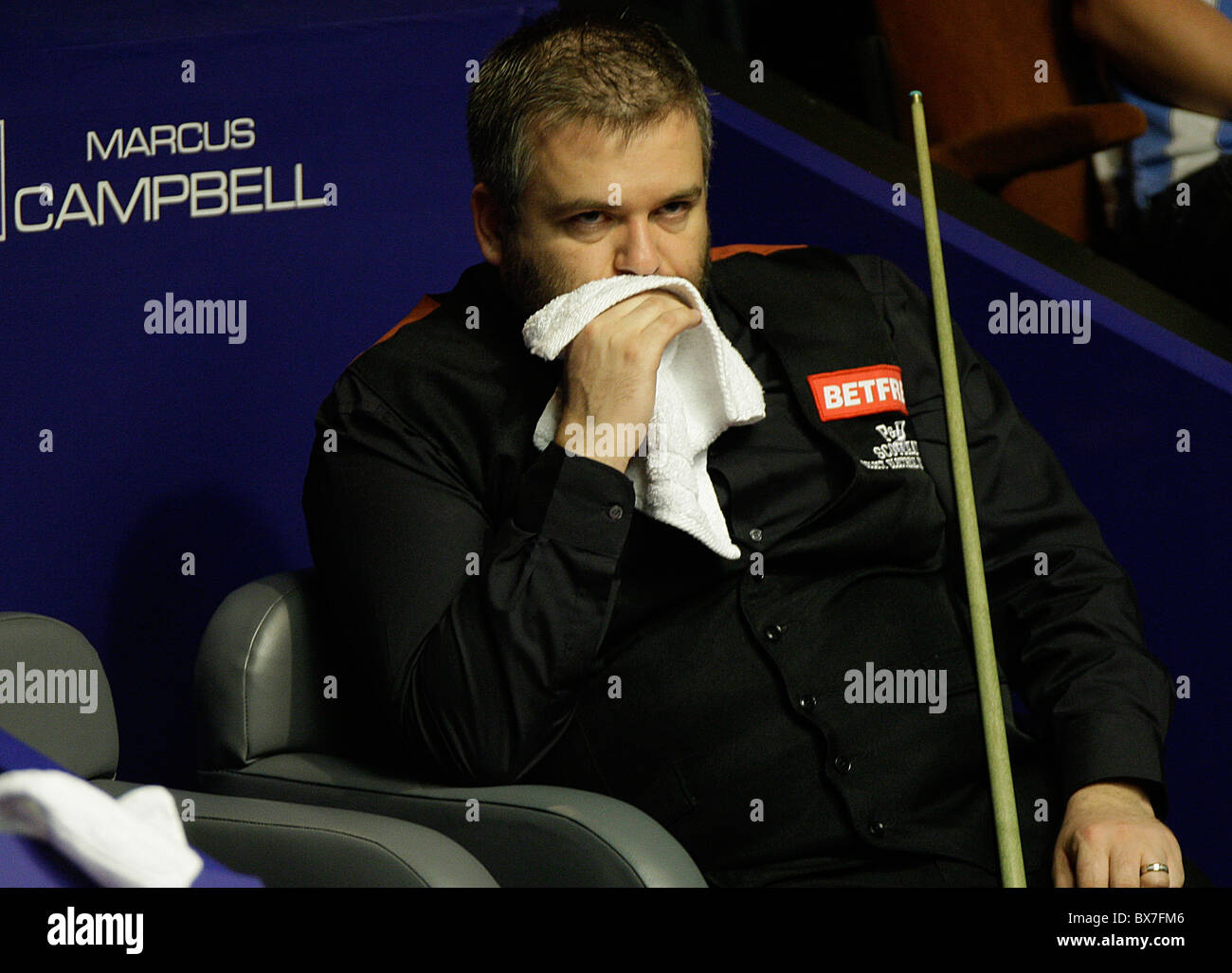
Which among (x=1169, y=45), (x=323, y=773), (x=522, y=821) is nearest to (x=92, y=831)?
(x=522, y=821)

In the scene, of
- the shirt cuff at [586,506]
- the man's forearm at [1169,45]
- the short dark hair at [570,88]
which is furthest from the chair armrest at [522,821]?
the man's forearm at [1169,45]

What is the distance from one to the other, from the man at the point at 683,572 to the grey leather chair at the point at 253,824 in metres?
0.16

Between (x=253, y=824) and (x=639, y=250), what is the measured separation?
674 mm

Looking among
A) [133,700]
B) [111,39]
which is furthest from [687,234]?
[133,700]

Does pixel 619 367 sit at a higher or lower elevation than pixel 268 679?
higher

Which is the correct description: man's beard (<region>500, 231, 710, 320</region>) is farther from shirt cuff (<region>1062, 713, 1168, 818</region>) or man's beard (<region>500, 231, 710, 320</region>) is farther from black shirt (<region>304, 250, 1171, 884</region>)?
shirt cuff (<region>1062, 713, 1168, 818</region>)

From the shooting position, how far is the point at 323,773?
141cm

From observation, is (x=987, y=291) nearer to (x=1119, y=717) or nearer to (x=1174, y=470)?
(x=1174, y=470)

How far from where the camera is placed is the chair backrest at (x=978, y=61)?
2.41 meters

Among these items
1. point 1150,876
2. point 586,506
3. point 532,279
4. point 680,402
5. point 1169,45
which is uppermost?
point 1169,45

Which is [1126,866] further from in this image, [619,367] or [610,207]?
[610,207]

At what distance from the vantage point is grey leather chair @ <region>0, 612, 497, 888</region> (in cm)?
113

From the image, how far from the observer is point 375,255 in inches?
83.7

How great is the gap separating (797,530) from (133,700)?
40.5 inches
